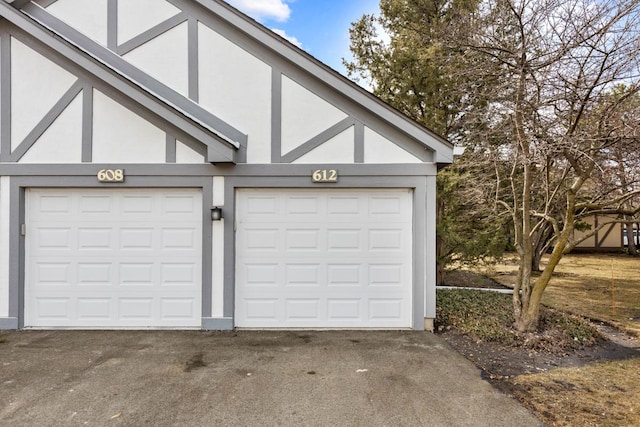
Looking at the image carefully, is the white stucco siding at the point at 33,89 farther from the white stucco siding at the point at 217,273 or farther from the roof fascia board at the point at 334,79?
the white stucco siding at the point at 217,273

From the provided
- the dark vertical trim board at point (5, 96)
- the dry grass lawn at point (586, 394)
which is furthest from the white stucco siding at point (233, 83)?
the dry grass lawn at point (586, 394)

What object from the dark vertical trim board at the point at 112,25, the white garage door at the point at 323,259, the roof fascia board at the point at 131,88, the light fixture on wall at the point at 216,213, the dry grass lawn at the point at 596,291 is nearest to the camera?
the roof fascia board at the point at 131,88

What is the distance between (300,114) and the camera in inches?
247

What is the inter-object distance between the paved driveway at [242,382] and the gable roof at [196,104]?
121 inches

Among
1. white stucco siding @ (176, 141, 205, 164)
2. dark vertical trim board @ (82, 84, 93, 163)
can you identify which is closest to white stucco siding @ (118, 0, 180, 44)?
dark vertical trim board @ (82, 84, 93, 163)

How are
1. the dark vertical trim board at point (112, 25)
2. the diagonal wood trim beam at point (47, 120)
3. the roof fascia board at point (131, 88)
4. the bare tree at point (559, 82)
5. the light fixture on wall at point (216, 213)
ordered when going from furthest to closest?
the dark vertical trim board at point (112, 25) < the diagonal wood trim beam at point (47, 120) < the light fixture on wall at point (216, 213) < the roof fascia board at point (131, 88) < the bare tree at point (559, 82)

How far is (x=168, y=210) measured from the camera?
20.4ft

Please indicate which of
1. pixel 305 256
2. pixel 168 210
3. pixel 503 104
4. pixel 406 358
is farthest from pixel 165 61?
pixel 406 358

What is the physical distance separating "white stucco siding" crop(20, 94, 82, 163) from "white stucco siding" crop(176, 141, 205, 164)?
166 cm

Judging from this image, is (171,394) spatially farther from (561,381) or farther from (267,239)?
(561,381)

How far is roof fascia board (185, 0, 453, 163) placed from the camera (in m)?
6.05

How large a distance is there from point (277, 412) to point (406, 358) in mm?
2153

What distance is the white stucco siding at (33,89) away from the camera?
20.1 feet

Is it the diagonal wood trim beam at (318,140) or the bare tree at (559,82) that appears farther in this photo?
the diagonal wood trim beam at (318,140)
